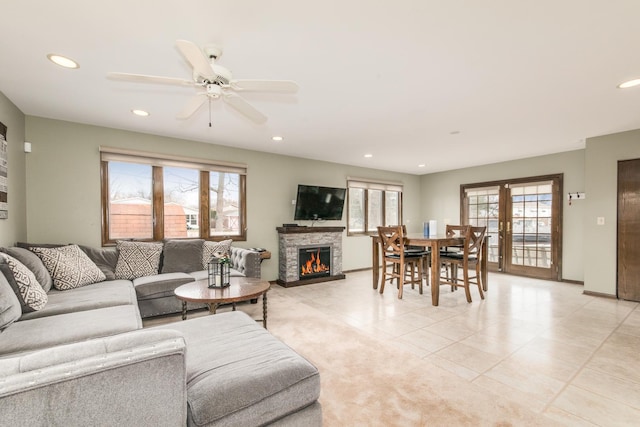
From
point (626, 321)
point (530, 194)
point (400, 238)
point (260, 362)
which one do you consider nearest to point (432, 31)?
point (260, 362)

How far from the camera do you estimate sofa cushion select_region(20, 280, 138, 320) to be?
7.35 feet

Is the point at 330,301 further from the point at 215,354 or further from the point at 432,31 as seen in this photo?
the point at 432,31

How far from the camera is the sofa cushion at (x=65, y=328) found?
5.50 ft

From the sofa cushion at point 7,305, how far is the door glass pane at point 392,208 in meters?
6.34

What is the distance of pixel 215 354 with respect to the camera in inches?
59.2

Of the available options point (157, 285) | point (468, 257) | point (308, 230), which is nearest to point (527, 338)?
point (468, 257)

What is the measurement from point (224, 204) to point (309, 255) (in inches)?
68.5

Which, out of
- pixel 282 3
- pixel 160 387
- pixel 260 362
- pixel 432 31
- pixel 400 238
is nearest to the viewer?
pixel 160 387

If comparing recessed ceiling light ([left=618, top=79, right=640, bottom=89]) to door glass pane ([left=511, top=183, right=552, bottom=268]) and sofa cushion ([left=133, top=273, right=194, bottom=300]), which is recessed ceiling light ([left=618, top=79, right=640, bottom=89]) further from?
sofa cushion ([left=133, top=273, right=194, bottom=300])

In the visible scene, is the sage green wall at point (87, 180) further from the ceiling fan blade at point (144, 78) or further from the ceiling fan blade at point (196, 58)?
the ceiling fan blade at point (196, 58)

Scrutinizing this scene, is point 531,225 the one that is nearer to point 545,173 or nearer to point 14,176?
point 545,173

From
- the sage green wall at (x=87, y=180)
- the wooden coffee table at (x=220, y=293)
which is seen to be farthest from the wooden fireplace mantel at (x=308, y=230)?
the wooden coffee table at (x=220, y=293)

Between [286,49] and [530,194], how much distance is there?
579 centimetres

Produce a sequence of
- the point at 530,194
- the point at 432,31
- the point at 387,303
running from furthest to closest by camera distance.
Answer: the point at 530,194
the point at 387,303
the point at 432,31
